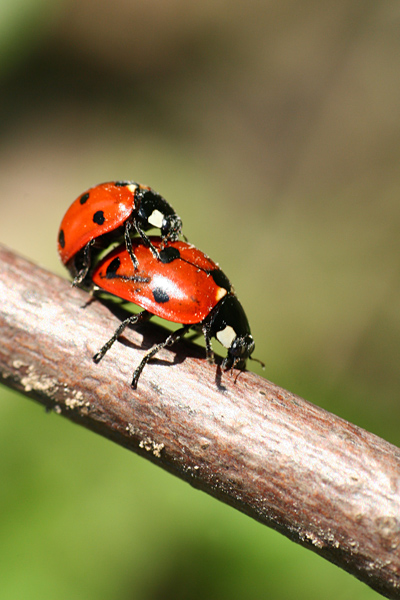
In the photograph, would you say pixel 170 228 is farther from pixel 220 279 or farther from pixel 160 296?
pixel 160 296

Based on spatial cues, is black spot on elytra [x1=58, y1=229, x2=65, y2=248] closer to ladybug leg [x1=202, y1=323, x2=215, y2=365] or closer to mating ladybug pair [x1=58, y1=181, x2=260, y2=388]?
mating ladybug pair [x1=58, y1=181, x2=260, y2=388]

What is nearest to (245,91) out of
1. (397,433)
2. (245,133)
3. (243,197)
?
(245,133)

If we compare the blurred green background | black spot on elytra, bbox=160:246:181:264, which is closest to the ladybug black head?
black spot on elytra, bbox=160:246:181:264

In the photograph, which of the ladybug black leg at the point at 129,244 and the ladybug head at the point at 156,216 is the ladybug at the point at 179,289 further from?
the ladybug head at the point at 156,216

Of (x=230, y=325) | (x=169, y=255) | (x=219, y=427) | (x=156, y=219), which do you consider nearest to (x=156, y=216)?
(x=156, y=219)

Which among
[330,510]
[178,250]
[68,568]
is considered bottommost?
[68,568]

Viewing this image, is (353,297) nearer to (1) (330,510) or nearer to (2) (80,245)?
(2) (80,245)
